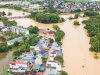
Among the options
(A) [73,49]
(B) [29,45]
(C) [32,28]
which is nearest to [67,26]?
(C) [32,28]

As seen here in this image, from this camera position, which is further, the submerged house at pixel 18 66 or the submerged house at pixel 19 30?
the submerged house at pixel 19 30

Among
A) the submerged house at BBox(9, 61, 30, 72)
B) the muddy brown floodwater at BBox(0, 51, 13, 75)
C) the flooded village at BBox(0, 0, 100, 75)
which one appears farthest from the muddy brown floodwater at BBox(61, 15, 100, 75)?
the muddy brown floodwater at BBox(0, 51, 13, 75)

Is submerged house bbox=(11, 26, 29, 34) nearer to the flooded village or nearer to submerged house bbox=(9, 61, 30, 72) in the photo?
the flooded village

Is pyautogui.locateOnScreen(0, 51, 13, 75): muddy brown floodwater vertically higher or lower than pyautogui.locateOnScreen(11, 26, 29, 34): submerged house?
lower

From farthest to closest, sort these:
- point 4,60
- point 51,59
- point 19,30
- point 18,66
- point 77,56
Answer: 1. point 19,30
2. point 77,56
3. point 4,60
4. point 51,59
5. point 18,66

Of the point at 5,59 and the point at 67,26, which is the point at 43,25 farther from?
the point at 5,59

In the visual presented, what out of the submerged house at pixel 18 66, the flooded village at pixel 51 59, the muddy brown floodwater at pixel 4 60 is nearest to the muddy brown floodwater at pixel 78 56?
the flooded village at pixel 51 59

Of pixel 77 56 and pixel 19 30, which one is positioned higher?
pixel 19 30

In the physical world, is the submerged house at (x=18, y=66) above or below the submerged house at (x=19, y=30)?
below

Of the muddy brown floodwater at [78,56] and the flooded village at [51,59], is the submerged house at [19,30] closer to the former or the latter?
the flooded village at [51,59]

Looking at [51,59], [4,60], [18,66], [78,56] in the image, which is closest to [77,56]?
[78,56]

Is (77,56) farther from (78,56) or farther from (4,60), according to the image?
(4,60)
